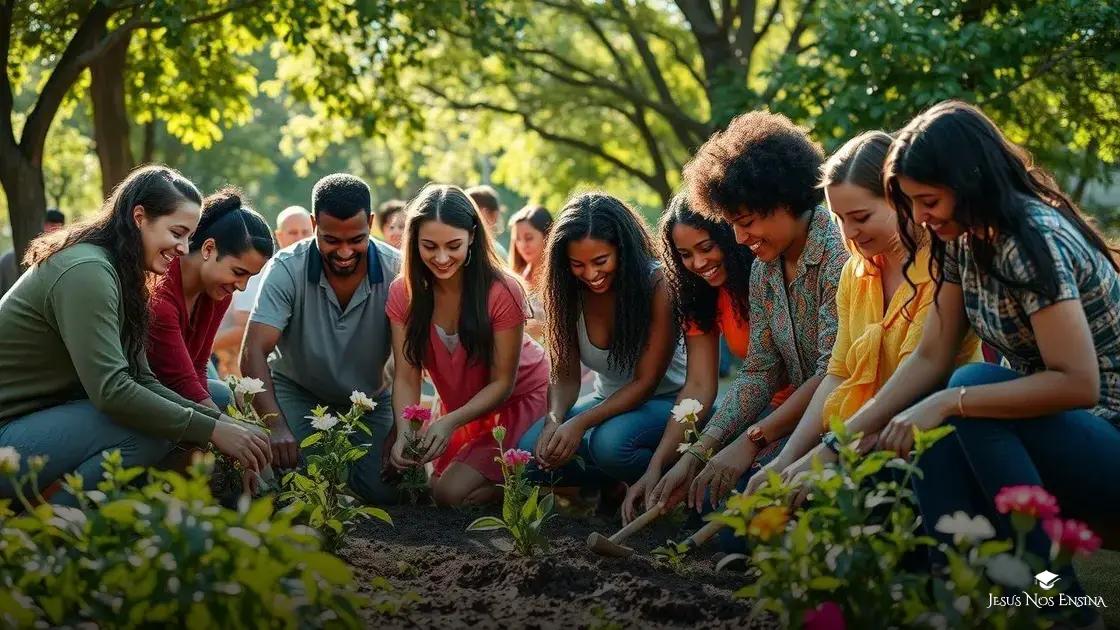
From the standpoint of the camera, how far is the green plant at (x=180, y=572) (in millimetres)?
2408

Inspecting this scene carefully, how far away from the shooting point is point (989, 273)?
298cm

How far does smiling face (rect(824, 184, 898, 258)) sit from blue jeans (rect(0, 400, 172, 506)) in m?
2.40

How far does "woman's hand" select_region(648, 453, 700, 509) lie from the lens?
4188 millimetres

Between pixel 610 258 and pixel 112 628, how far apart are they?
2699 millimetres

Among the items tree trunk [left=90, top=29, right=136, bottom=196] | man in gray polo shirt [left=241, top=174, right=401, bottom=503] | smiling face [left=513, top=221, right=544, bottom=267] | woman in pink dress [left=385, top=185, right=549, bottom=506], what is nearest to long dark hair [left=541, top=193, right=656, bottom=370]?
woman in pink dress [left=385, top=185, right=549, bottom=506]

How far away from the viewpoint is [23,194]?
8.16 m

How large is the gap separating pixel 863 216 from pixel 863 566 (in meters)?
1.40

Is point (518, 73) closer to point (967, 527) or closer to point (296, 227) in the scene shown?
point (296, 227)

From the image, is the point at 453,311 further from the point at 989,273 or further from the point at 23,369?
the point at 989,273

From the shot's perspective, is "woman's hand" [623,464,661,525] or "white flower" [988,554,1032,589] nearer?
"white flower" [988,554,1032,589]

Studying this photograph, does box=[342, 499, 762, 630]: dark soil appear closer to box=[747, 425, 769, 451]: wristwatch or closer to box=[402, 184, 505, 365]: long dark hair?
box=[747, 425, 769, 451]: wristwatch

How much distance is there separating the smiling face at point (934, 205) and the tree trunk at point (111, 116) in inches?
317

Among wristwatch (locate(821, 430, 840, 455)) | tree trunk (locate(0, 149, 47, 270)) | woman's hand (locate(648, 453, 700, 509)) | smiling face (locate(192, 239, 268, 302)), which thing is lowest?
woman's hand (locate(648, 453, 700, 509))

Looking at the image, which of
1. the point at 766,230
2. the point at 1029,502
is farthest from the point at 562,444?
the point at 1029,502
